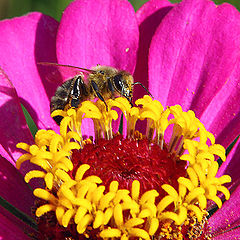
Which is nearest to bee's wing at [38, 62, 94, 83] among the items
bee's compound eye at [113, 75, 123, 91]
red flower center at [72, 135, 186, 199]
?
bee's compound eye at [113, 75, 123, 91]

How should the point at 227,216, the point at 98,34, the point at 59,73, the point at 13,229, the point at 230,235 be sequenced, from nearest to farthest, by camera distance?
the point at 13,229 < the point at 230,235 < the point at 227,216 < the point at 59,73 < the point at 98,34

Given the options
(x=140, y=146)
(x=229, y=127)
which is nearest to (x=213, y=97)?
(x=229, y=127)

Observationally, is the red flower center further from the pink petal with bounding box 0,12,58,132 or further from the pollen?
the pink petal with bounding box 0,12,58,132

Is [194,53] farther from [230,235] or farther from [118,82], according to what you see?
[230,235]

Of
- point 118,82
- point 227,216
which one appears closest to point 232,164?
point 227,216

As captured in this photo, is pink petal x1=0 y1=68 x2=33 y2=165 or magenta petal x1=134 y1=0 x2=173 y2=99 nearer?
pink petal x1=0 y1=68 x2=33 y2=165

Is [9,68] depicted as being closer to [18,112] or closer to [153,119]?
[18,112]
